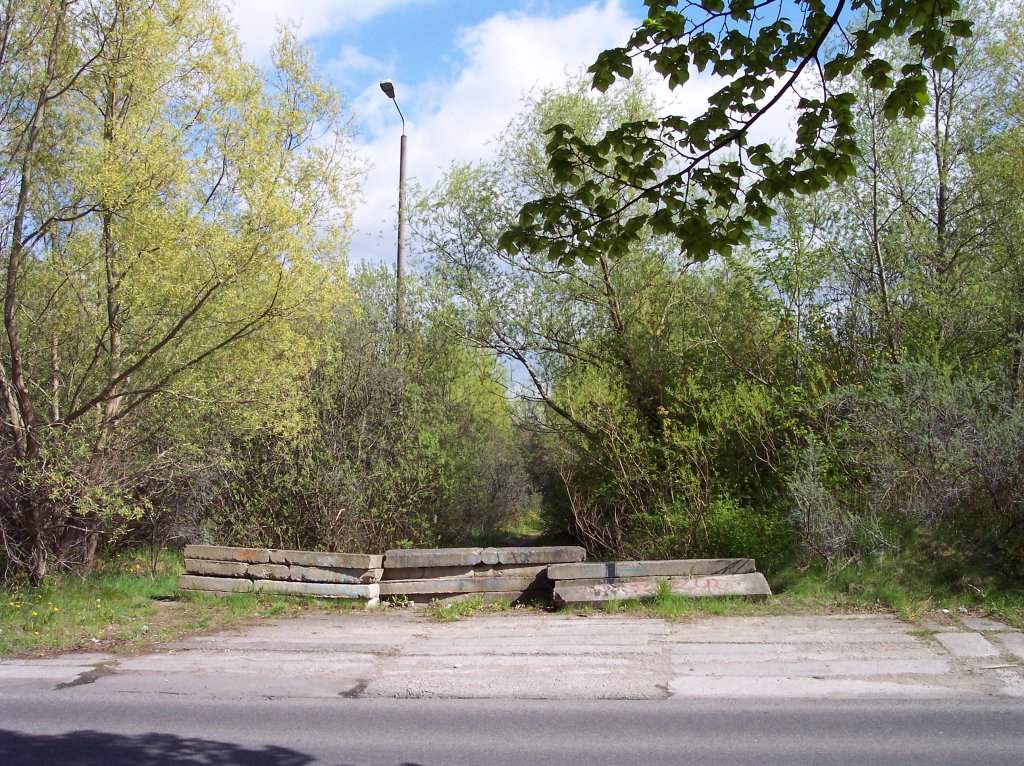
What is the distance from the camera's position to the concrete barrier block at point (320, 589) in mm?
11172

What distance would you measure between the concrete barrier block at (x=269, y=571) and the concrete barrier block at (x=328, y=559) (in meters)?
0.09

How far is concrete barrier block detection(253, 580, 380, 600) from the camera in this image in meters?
11.2

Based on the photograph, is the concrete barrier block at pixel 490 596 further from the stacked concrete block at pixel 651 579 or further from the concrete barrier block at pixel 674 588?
the concrete barrier block at pixel 674 588

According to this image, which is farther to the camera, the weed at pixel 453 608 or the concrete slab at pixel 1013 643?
the weed at pixel 453 608

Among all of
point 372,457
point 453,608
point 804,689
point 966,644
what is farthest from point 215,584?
point 966,644

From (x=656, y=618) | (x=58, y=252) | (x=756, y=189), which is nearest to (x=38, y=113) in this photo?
(x=58, y=252)

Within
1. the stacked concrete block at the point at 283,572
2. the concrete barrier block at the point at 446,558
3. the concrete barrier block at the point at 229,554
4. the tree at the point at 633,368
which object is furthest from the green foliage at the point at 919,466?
the concrete barrier block at the point at 229,554

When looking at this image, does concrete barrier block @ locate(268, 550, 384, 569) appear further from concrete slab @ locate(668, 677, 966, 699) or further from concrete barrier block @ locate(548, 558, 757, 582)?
concrete slab @ locate(668, 677, 966, 699)

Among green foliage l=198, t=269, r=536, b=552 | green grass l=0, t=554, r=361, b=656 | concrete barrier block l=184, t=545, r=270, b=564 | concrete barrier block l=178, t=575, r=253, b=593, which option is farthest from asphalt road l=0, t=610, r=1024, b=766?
green foliage l=198, t=269, r=536, b=552

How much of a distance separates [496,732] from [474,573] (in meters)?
5.47

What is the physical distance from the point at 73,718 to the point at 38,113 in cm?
725

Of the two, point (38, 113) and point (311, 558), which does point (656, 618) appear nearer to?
point (311, 558)

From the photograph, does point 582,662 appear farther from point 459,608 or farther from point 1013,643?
point 1013,643

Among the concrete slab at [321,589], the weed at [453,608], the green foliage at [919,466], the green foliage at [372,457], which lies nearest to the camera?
the green foliage at [919,466]
